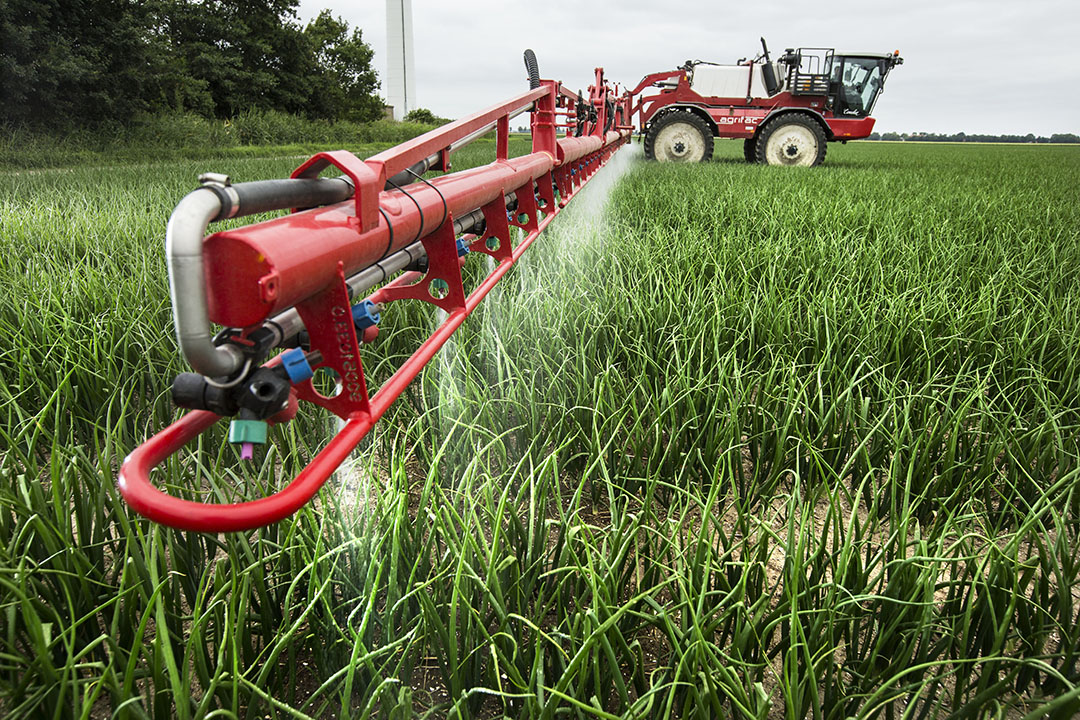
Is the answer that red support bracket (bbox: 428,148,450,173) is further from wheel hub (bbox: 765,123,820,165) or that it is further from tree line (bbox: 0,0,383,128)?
tree line (bbox: 0,0,383,128)

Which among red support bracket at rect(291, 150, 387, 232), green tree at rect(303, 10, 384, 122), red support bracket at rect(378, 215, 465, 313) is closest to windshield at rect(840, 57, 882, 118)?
red support bracket at rect(378, 215, 465, 313)

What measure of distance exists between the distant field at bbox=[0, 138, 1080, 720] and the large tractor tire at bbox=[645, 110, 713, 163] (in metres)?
8.07

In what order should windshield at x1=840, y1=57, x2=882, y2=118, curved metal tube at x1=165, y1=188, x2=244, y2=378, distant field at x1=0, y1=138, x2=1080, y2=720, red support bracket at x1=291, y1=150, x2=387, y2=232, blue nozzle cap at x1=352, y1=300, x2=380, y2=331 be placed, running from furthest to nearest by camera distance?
1. windshield at x1=840, y1=57, x2=882, y2=118
2. blue nozzle cap at x1=352, y1=300, x2=380, y2=331
3. red support bracket at x1=291, y1=150, x2=387, y2=232
4. distant field at x1=0, y1=138, x2=1080, y2=720
5. curved metal tube at x1=165, y1=188, x2=244, y2=378

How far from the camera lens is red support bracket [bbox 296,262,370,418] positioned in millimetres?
1102

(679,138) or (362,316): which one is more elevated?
(679,138)

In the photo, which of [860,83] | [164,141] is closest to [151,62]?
[164,141]

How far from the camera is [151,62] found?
49.6 ft

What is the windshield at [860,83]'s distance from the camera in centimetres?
1066

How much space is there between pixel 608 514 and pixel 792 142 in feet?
35.2

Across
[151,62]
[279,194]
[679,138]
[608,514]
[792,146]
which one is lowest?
[608,514]

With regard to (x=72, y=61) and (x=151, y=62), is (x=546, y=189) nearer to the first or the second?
(x=72, y=61)

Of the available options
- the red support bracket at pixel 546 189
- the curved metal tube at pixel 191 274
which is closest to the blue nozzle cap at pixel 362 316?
the curved metal tube at pixel 191 274

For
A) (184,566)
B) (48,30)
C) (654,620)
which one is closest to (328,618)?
(184,566)

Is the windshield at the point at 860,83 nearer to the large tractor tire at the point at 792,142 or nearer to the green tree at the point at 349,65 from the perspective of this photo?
the large tractor tire at the point at 792,142
